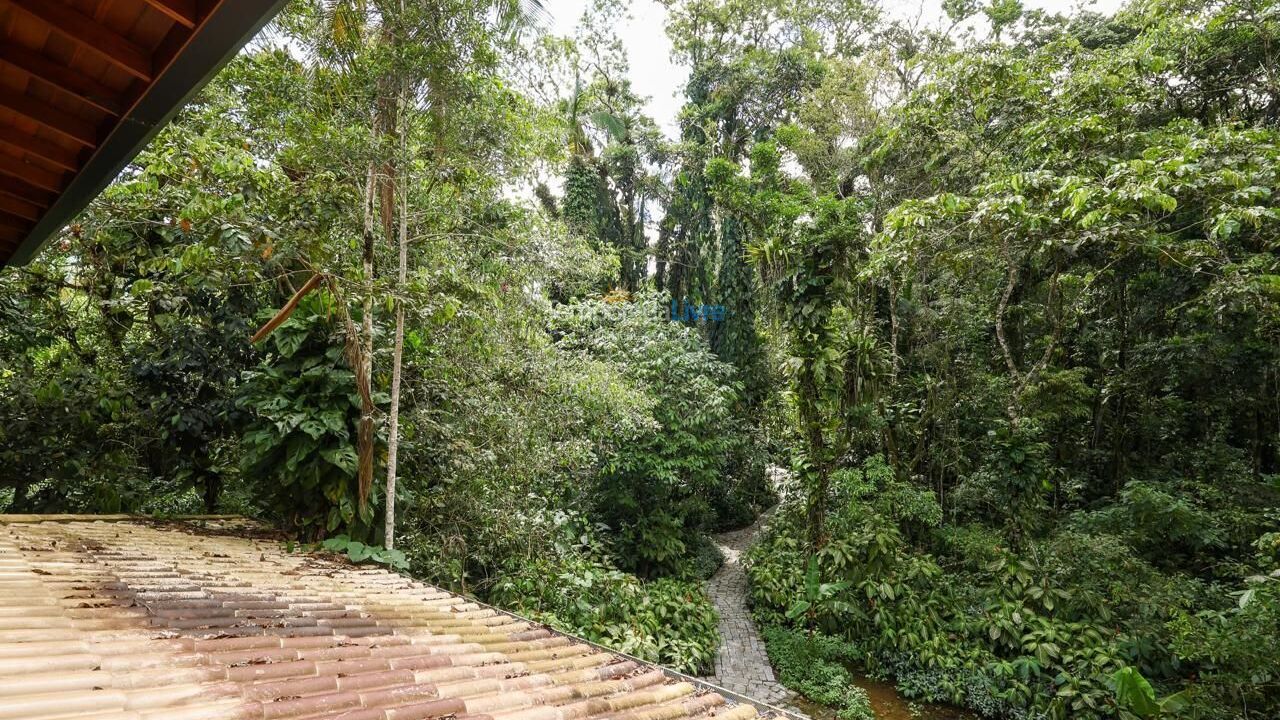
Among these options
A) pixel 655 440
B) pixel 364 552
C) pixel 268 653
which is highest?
pixel 655 440

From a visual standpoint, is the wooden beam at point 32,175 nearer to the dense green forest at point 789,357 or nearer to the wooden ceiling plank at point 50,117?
the wooden ceiling plank at point 50,117

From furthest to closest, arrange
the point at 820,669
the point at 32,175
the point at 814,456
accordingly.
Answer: the point at 814,456, the point at 820,669, the point at 32,175

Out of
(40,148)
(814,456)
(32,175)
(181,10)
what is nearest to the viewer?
(181,10)

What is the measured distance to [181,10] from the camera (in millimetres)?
1803

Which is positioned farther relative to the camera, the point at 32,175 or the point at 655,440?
the point at 655,440

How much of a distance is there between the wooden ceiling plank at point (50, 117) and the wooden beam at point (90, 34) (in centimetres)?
63

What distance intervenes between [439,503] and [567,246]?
3.31 m

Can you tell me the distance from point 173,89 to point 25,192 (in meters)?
2.11

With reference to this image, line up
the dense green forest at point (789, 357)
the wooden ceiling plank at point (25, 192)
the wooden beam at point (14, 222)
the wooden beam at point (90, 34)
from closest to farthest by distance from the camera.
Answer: the wooden beam at point (90, 34) < the wooden ceiling plank at point (25, 192) < the wooden beam at point (14, 222) < the dense green forest at point (789, 357)

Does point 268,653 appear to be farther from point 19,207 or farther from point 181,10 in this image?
A: point 19,207

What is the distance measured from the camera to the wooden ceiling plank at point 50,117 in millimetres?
2305

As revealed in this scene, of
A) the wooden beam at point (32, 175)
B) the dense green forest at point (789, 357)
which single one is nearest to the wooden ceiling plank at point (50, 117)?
the wooden beam at point (32, 175)

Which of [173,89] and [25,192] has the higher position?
[25,192]

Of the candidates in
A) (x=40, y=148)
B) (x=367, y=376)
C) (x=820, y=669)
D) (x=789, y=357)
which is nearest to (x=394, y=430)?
(x=367, y=376)
